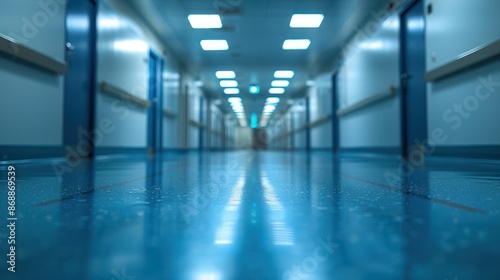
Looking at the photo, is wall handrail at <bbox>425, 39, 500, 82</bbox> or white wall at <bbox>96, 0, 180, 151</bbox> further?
white wall at <bbox>96, 0, 180, 151</bbox>

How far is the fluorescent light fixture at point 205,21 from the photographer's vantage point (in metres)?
6.74

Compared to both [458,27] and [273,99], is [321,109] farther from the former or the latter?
[458,27]

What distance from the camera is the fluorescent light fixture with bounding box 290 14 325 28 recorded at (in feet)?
22.1

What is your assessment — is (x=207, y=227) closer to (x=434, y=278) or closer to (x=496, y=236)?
(x=434, y=278)

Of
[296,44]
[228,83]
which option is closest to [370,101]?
[296,44]

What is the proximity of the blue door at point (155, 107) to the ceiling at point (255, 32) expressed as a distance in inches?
27.5

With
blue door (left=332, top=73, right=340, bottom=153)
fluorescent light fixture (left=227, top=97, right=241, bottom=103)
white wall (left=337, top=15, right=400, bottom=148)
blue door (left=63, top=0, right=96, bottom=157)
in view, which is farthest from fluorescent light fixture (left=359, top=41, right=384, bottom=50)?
fluorescent light fixture (left=227, top=97, right=241, bottom=103)

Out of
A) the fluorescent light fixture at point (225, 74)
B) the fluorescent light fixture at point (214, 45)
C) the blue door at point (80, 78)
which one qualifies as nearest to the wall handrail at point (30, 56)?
the blue door at point (80, 78)

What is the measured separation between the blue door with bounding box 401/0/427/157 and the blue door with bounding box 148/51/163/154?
18.8ft

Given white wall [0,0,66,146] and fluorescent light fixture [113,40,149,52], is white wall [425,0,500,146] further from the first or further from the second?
fluorescent light fixture [113,40,149,52]

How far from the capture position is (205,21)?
6.96 meters

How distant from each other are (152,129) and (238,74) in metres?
4.32

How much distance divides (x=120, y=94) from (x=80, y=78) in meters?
1.16

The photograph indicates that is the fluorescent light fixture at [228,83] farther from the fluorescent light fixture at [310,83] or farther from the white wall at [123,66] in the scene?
the white wall at [123,66]
